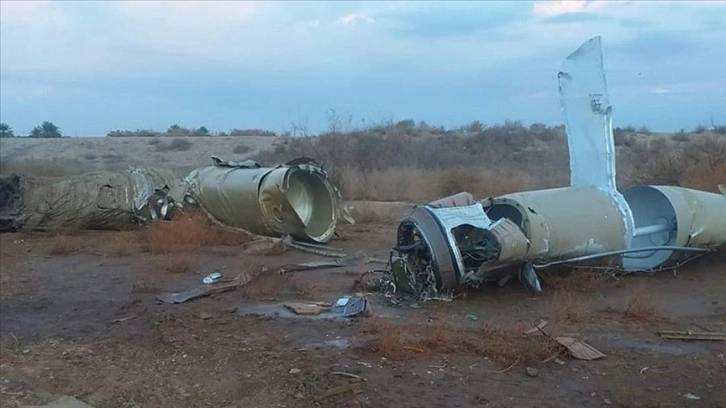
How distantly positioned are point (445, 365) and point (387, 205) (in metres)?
14.8

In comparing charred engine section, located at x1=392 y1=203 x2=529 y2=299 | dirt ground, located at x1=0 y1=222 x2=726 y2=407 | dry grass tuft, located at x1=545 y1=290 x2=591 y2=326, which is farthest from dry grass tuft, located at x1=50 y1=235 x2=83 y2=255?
dry grass tuft, located at x1=545 y1=290 x2=591 y2=326

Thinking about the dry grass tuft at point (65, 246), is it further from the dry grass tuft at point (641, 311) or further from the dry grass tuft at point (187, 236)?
the dry grass tuft at point (641, 311)

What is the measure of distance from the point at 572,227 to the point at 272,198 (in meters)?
6.61

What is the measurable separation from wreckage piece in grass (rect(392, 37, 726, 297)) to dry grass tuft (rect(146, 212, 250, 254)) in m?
5.80

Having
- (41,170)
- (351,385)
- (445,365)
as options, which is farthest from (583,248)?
(41,170)

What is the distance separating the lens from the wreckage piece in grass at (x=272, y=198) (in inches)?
614

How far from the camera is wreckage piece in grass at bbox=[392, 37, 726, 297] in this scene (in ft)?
32.1

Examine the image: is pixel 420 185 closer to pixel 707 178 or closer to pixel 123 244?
pixel 707 178

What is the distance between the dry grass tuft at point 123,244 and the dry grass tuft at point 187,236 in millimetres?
263

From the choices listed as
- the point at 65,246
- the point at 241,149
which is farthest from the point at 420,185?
the point at 241,149

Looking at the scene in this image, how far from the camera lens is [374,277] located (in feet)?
37.0

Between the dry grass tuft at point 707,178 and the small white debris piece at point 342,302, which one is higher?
the dry grass tuft at point 707,178

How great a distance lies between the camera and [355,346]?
774 cm

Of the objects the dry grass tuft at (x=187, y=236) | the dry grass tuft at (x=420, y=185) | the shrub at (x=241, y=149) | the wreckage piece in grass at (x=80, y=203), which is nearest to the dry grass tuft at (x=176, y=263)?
the dry grass tuft at (x=187, y=236)
